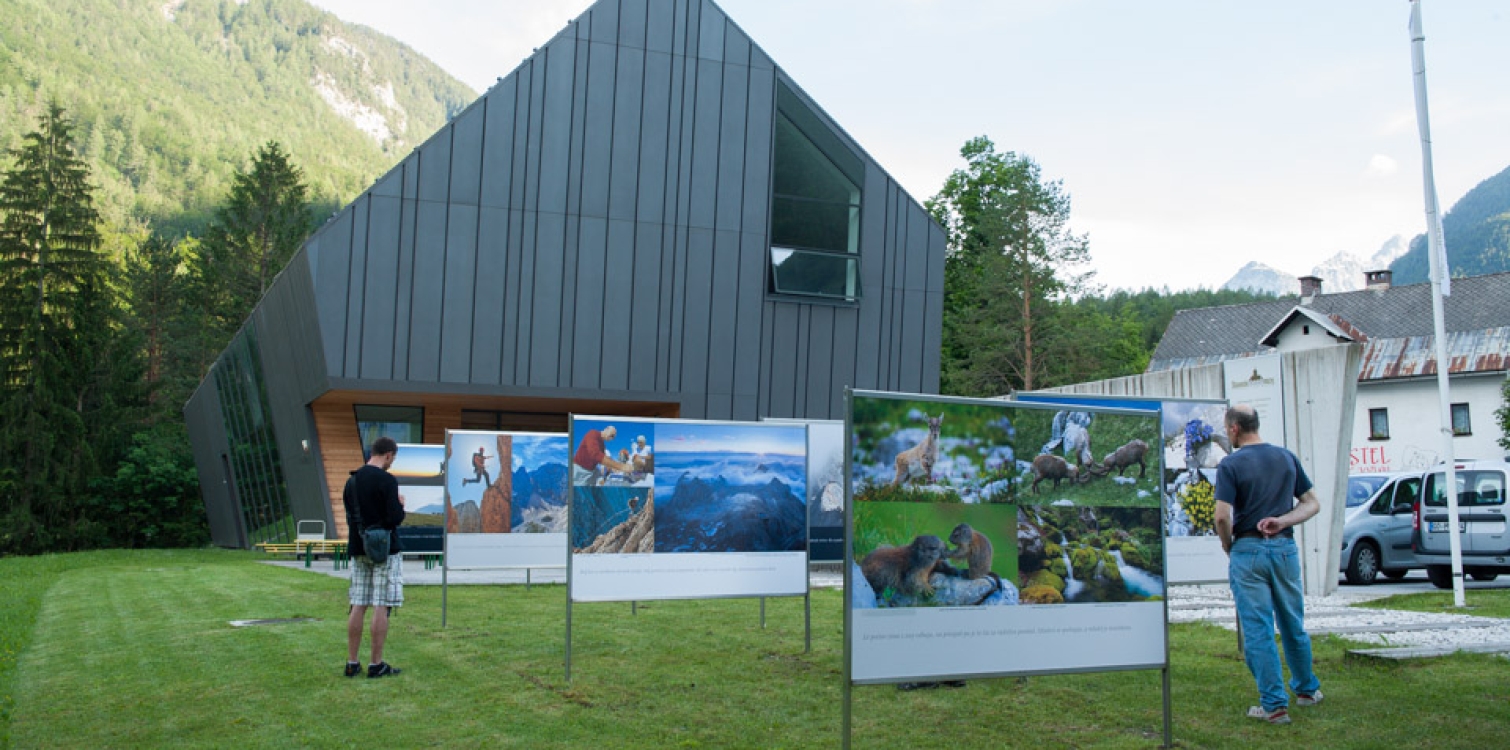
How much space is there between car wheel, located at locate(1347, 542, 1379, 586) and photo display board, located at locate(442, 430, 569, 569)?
12491mm

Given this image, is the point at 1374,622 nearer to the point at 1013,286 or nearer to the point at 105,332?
the point at 1013,286

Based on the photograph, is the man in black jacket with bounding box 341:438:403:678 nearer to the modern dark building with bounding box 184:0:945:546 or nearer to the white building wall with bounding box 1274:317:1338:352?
Result: the modern dark building with bounding box 184:0:945:546

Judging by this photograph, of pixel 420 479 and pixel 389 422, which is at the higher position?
pixel 389 422

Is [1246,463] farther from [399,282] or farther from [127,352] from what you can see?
[127,352]

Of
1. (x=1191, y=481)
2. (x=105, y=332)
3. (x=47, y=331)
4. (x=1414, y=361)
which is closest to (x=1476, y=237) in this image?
(x=1414, y=361)

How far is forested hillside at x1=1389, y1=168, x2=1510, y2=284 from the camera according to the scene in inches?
5118

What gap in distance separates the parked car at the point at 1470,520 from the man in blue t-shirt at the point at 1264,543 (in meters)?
11.8

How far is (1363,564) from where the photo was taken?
1798 cm

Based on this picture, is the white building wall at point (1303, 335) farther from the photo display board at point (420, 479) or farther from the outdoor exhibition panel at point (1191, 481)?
the outdoor exhibition panel at point (1191, 481)

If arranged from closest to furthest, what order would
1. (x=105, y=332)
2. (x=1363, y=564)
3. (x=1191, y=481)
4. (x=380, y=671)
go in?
(x=380, y=671) < (x=1191, y=481) < (x=1363, y=564) < (x=105, y=332)

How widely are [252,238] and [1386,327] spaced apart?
185ft

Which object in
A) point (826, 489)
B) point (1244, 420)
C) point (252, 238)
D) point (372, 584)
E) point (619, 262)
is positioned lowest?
point (372, 584)

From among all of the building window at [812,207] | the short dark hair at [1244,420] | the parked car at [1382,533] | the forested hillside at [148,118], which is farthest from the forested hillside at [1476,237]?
the forested hillside at [148,118]

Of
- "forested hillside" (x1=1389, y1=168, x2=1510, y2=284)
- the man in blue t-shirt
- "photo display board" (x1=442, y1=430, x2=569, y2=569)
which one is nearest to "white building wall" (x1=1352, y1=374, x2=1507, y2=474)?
"photo display board" (x1=442, y1=430, x2=569, y2=569)
